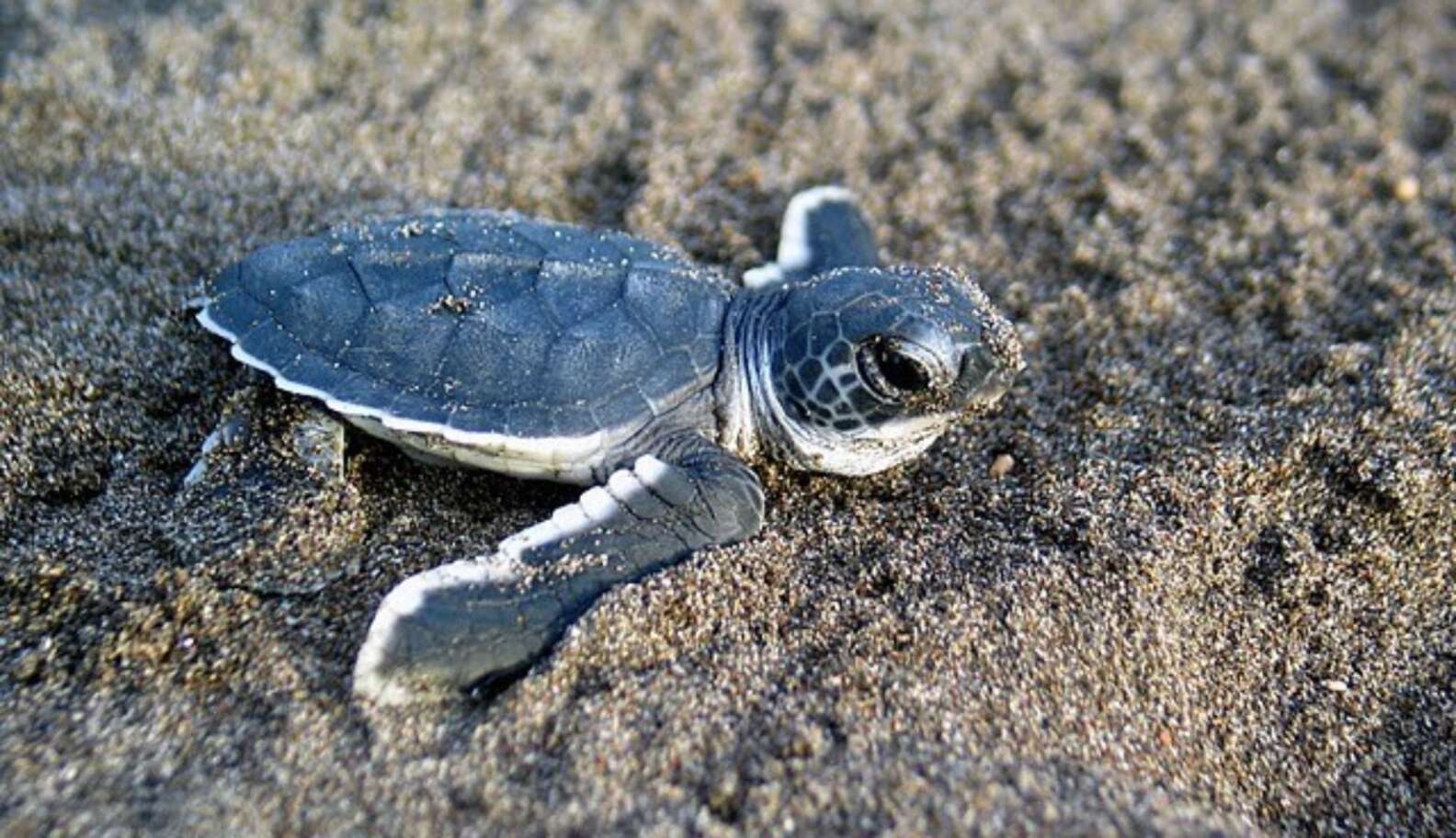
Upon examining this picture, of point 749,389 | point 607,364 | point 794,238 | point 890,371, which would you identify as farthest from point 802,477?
point 794,238

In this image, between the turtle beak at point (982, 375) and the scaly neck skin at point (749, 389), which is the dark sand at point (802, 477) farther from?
the turtle beak at point (982, 375)

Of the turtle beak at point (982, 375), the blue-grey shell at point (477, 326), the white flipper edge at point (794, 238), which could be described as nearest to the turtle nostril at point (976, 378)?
the turtle beak at point (982, 375)

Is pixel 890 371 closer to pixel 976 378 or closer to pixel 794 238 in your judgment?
pixel 976 378

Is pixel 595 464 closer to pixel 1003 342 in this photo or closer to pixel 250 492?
pixel 250 492

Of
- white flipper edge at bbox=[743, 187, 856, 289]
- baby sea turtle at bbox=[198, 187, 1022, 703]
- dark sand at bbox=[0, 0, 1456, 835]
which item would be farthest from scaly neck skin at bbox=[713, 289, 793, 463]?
white flipper edge at bbox=[743, 187, 856, 289]

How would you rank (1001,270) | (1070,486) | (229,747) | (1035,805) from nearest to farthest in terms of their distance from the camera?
(1035,805)
(229,747)
(1070,486)
(1001,270)

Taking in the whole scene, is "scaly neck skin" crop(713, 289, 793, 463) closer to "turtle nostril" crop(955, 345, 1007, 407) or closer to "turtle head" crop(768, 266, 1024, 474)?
"turtle head" crop(768, 266, 1024, 474)

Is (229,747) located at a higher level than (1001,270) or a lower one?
lower

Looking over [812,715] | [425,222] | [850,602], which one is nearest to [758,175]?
[425,222]
